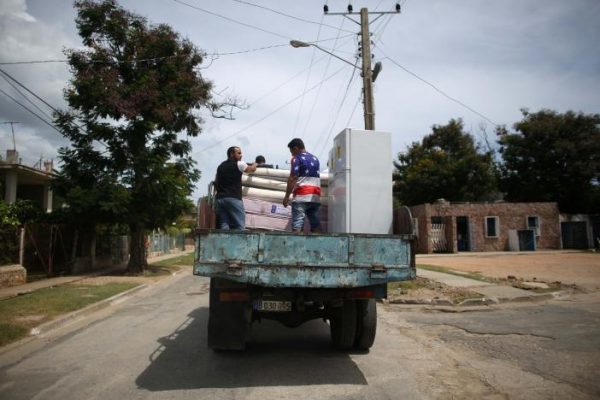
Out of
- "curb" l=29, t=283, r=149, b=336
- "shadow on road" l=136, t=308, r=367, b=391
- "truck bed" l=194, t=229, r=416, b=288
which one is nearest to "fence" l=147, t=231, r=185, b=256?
"curb" l=29, t=283, r=149, b=336

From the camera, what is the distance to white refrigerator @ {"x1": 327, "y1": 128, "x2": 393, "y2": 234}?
19.5 ft

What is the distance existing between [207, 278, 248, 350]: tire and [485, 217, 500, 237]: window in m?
29.1

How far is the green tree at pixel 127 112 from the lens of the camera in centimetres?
1650

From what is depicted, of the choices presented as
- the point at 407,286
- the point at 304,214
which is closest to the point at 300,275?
the point at 304,214

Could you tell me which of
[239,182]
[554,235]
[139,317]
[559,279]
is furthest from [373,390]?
[554,235]

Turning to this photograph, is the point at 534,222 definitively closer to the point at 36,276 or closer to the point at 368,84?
the point at 368,84

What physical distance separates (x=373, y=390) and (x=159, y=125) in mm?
15345

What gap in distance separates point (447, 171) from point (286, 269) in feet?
116

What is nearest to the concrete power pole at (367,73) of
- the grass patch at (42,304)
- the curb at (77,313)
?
the curb at (77,313)

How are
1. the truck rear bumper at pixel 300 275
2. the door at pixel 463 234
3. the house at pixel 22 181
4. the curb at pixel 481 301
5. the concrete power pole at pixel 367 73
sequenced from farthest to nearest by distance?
the door at pixel 463 234 < the house at pixel 22 181 < the concrete power pole at pixel 367 73 < the curb at pixel 481 301 < the truck rear bumper at pixel 300 275

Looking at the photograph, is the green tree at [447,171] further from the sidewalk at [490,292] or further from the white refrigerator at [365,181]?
the white refrigerator at [365,181]

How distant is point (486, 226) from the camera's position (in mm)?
31156

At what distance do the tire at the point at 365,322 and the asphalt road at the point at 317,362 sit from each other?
190 millimetres

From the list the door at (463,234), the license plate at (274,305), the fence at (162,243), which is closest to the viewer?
the license plate at (274,305)
